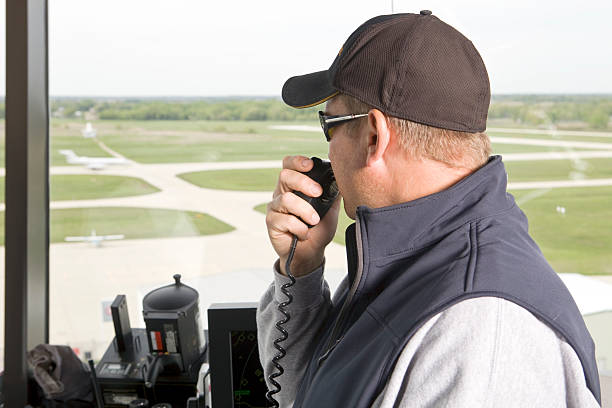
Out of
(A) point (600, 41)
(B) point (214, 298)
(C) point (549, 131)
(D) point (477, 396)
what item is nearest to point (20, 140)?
(B) point (214, 298)

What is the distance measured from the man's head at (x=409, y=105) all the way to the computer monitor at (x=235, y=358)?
71cm

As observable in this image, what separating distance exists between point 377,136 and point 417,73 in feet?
0.32

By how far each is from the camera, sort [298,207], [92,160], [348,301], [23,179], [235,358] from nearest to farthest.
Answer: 1. [348,301]
2. [298,207]
3. [235,358]
4. [23,179]
5. [92,160]

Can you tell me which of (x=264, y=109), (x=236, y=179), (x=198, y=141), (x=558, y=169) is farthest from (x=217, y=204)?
(x=558, y=169)

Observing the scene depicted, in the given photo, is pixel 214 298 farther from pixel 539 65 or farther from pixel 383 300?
pixel 383 300

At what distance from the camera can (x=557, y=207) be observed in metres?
2.79

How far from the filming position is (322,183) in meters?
1.03

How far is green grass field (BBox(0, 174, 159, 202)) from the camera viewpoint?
263 centimetres

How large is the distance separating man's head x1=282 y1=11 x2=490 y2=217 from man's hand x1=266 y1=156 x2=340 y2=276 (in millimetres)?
187

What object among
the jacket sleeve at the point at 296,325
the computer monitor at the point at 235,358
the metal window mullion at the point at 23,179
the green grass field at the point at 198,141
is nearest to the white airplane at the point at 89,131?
the green grass field at the point at 198,141

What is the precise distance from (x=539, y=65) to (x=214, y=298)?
1849 mm

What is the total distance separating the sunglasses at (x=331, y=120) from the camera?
82 cm

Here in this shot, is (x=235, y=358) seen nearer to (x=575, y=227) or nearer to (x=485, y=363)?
(x=485, y=363)

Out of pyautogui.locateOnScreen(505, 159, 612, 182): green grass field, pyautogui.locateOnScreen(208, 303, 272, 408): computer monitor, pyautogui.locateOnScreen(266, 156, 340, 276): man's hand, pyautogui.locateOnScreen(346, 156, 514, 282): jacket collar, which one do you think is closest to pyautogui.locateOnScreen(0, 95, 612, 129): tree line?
pyautogui.locateOnScreen(505, 159, 612, 182): green grass field
